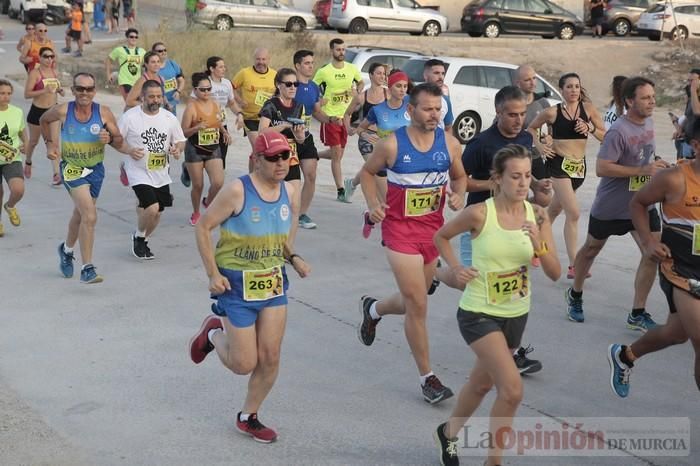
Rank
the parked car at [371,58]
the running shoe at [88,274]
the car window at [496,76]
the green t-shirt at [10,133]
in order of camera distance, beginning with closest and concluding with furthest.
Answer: the running shoe at [88,274]
the green t-shirt at [10,133]
the parked car at [371,58]
the car window at [496,76]

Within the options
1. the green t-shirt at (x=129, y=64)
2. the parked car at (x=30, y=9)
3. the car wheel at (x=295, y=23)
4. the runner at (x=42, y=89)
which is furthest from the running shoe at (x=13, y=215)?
the parked car at (x=30, y=9)

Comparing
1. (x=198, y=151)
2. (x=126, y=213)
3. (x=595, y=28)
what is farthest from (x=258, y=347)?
(x=595, y=28)

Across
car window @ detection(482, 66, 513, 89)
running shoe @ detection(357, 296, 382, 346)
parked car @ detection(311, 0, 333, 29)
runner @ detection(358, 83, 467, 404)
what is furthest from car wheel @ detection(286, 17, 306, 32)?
runner @ detection(358, 83, 467, 404)

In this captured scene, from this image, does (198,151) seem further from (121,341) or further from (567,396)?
(567,396)

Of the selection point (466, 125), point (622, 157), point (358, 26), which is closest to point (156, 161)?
point (622, 157)

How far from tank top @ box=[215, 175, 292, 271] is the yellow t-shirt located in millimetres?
7160

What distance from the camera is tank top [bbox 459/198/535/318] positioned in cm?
533

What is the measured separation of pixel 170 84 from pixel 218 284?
A: 10.2m

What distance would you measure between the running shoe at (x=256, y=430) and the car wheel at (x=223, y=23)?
26.1m

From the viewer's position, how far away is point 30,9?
1494 inches

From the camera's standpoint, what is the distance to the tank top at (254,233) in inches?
230

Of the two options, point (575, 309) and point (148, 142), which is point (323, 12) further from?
point (575, 309)

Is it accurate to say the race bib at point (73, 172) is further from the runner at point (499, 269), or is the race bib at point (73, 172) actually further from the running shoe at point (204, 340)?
the runner at point (499, 269)

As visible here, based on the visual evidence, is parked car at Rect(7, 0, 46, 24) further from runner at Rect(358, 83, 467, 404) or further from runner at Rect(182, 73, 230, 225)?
runner at Rect(358, 83, 467, 404)
